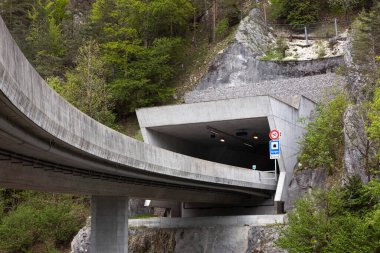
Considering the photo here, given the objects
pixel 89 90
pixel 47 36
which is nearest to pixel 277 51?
pixel 89 90

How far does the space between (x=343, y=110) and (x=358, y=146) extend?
4229 mm

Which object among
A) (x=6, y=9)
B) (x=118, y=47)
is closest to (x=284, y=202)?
(x=118, y=47)

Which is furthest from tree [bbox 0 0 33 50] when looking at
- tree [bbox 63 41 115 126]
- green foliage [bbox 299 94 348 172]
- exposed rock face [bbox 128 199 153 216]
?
green foliage [bbox 299 94 348 172]

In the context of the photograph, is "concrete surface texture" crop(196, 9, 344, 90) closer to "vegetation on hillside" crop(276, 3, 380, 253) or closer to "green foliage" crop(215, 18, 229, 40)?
"green foliage" crop(215, 18, 229, 40)

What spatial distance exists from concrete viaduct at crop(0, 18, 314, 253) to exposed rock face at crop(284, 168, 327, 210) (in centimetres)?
46

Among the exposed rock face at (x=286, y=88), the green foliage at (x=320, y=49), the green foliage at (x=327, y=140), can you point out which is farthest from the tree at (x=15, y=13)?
the green foliage at (x=327, y=140)

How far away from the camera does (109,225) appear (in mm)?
24125

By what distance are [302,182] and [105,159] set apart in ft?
49.8

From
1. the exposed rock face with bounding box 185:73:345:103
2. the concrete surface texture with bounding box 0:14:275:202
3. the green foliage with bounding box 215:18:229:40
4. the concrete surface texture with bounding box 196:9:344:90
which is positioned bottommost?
the concrete surface texture with bounding box 0:14:275:202

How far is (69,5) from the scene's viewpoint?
213 feet

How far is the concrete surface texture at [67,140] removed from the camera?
11.3 m

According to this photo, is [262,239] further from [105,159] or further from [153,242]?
[105,159]

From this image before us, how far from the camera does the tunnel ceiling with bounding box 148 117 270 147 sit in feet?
109

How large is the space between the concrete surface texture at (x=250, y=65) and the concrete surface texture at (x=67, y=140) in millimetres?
19326
